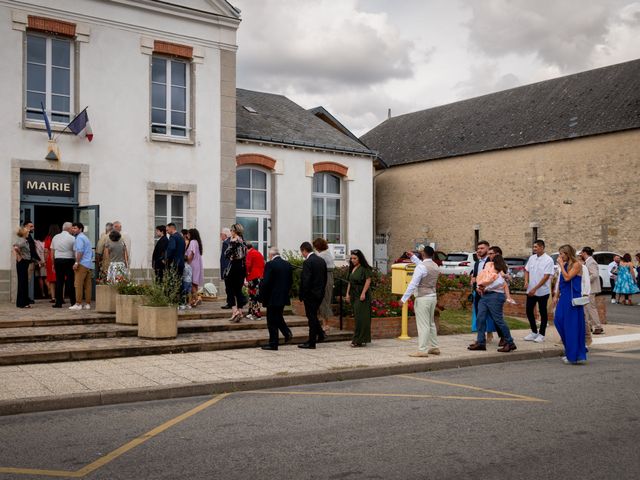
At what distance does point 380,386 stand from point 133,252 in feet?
31.0

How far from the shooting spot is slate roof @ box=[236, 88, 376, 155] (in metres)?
21.0

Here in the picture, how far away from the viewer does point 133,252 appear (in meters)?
16.7

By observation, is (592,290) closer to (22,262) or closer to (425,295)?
(425,295)

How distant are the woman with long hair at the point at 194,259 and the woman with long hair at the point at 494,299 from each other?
597 cm

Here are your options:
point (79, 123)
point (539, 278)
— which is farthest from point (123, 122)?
point (539, 278)

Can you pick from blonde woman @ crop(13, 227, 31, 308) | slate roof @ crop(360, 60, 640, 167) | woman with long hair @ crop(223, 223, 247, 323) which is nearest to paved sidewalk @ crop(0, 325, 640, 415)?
woman with long hair @ crop(223, 223, 247, 323)

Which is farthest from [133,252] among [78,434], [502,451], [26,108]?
[502,451]

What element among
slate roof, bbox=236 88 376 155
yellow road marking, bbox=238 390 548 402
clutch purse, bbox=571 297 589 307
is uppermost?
slate roof, bbox=236 88 376 155

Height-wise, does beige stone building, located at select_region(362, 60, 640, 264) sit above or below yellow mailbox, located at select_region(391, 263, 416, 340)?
above

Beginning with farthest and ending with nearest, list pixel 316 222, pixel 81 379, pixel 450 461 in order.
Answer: pixel 316 222 < pixel 81 379 < pixel 450 461

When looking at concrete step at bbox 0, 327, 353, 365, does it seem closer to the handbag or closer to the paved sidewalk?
the paved sidewalk

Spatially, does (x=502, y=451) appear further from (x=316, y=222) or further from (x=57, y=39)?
(x=316, y=222)

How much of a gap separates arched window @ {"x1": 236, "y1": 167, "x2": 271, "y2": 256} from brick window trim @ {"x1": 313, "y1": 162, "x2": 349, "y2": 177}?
1.72 meters

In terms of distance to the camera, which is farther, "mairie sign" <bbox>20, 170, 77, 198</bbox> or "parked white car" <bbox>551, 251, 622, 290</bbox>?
"parked white car" <bbox>551, 251, 622, 290</bbox>
